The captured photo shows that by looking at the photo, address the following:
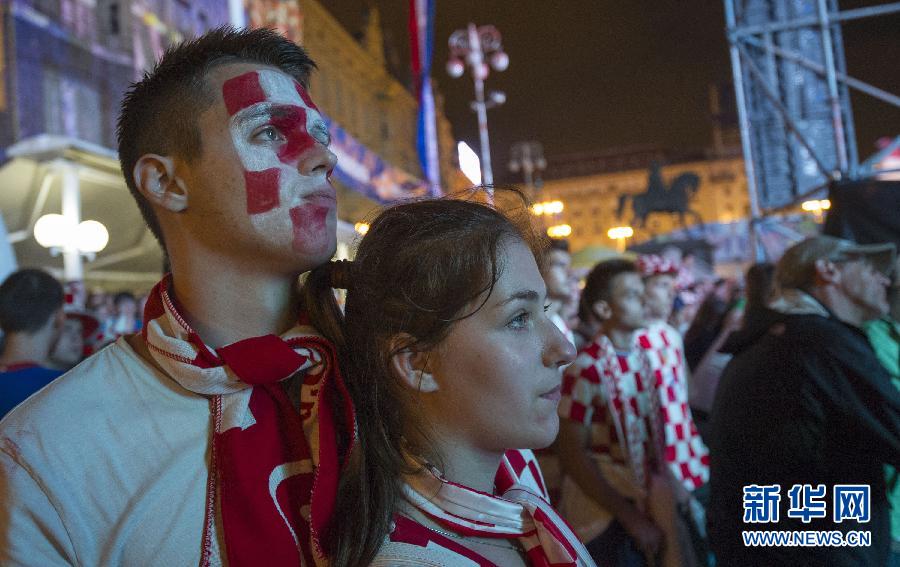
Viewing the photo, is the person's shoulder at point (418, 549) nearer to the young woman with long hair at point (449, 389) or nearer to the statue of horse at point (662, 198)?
the young woman with long hair at point (449, 389)

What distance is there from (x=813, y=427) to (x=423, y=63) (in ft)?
26.6

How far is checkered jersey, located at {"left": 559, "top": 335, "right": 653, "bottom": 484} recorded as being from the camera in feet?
10.5

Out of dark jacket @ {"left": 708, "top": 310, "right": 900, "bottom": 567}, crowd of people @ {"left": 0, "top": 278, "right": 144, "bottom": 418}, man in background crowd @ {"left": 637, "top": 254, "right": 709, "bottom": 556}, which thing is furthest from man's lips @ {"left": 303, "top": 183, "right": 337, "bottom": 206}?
man in background crowd @ {"left": 637, "top": 254, "right": 709, "bottom": 556}

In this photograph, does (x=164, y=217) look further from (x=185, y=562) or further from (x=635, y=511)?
(x=635, y=511)

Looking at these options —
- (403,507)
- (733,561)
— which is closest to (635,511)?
(733,561)

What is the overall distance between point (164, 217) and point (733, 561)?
2.82 m

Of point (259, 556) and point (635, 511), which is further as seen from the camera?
point (635, 511)

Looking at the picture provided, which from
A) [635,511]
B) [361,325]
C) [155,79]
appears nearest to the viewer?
[361,325]

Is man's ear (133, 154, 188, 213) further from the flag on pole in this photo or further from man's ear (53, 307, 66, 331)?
the flag on pole

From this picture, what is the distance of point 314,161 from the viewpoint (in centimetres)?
128

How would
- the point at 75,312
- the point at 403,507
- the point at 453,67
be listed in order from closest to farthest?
the point at 403,507
the point at 75,312
the point at 453,67

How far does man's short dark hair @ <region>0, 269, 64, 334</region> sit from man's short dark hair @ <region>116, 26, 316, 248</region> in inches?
82.4

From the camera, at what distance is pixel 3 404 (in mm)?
2723

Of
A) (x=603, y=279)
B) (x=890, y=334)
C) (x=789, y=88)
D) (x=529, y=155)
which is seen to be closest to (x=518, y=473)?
(x=603, y=279)
